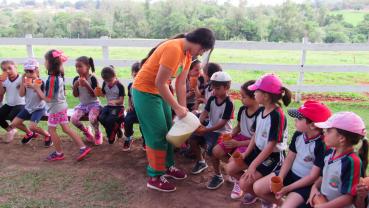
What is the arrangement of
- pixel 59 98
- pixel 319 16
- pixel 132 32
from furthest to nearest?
pixel 319 16
pixel 132 32
pixel 59 98

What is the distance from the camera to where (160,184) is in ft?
12.1

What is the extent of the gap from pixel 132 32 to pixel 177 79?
2137 cm

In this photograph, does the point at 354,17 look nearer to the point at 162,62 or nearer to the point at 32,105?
the point at 32,105

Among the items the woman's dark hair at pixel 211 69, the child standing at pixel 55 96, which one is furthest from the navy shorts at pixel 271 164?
the child standing at pixel 55 96

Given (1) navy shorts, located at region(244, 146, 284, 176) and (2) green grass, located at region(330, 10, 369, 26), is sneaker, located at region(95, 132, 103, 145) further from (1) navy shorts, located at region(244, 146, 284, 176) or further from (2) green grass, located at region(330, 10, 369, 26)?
(2) green grass, located at region(330, 10, 369, 26)

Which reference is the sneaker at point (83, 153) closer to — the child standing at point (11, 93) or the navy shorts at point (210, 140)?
the child standing at point (11, 93)

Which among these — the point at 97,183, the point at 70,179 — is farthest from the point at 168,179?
the point at 70,179

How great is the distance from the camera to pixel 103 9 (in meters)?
31.0

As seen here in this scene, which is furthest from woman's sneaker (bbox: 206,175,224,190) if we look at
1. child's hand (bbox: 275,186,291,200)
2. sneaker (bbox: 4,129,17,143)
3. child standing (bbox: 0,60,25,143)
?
sneaker (bbox: 4,129,17,143)

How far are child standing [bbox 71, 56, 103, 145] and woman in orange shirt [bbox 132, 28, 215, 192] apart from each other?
4.68ft

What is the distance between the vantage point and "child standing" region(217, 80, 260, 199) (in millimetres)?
3516

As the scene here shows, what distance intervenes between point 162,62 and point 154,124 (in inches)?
26.3

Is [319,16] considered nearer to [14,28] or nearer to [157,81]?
[14,28]

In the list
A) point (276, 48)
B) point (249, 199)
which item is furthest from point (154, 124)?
point (276, 48)
